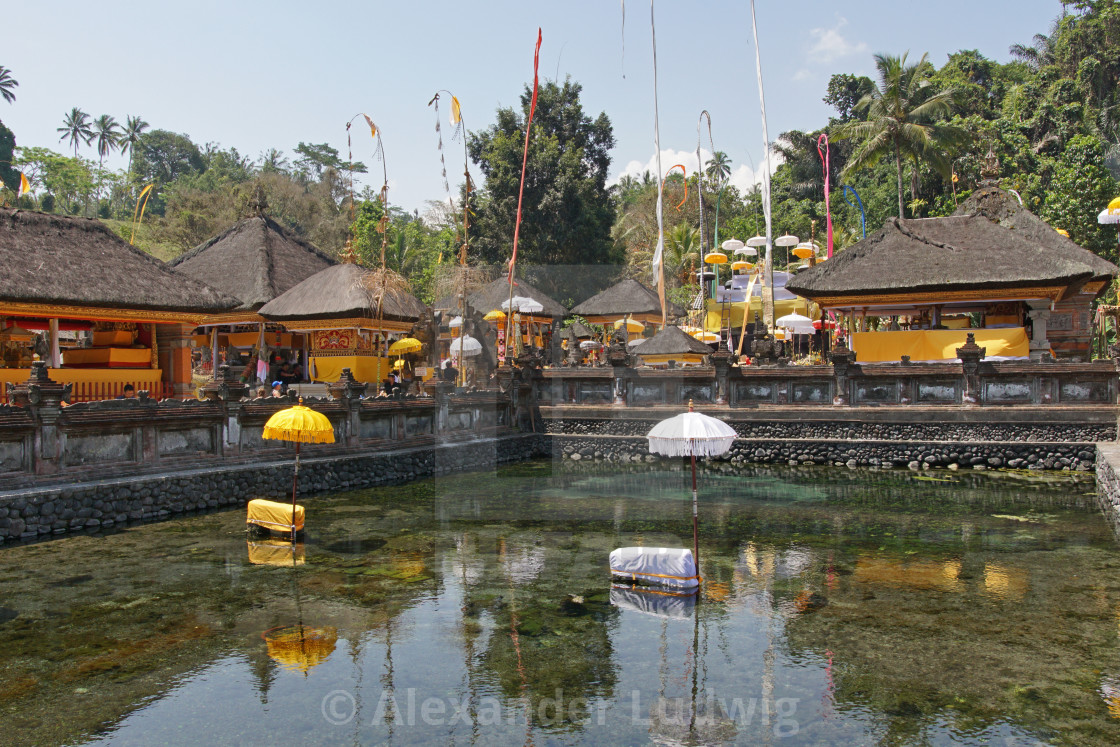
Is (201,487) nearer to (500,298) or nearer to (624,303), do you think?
(500,298)

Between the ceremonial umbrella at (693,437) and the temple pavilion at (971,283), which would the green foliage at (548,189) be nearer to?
the temple pavilion at (971,283)

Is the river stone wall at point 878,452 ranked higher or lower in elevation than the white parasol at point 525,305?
lower

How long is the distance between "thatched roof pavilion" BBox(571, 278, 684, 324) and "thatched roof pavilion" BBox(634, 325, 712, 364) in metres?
11.0

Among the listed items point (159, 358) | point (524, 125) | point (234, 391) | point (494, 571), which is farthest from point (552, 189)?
point (494, 571)

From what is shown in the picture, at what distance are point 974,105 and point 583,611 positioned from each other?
42505mm

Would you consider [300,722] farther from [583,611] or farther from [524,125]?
[524,125]

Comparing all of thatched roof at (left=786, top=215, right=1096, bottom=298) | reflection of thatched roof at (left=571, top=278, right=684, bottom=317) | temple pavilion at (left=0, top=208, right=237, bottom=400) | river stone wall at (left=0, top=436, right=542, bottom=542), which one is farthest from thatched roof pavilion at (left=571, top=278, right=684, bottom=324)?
temple pavilion at (left=0, top=208, right=237, bottom=400)

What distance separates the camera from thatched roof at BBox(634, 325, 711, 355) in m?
24.6

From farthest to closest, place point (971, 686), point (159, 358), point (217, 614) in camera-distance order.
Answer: point (159, 358)
point (217, 614)
point (971, 686)

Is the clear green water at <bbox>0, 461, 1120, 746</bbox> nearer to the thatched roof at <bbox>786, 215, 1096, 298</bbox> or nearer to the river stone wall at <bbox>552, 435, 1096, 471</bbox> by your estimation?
the river stone wall at <bbox>552, 435, 1096, 471</bbox>

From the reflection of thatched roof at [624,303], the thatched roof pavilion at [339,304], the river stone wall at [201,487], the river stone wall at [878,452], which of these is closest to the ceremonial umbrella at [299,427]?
the river stone wall at [201,487]

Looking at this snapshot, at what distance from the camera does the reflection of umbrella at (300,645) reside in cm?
773

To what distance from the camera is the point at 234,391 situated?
1538cm

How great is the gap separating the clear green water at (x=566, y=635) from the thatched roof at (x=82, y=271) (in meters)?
6.67
